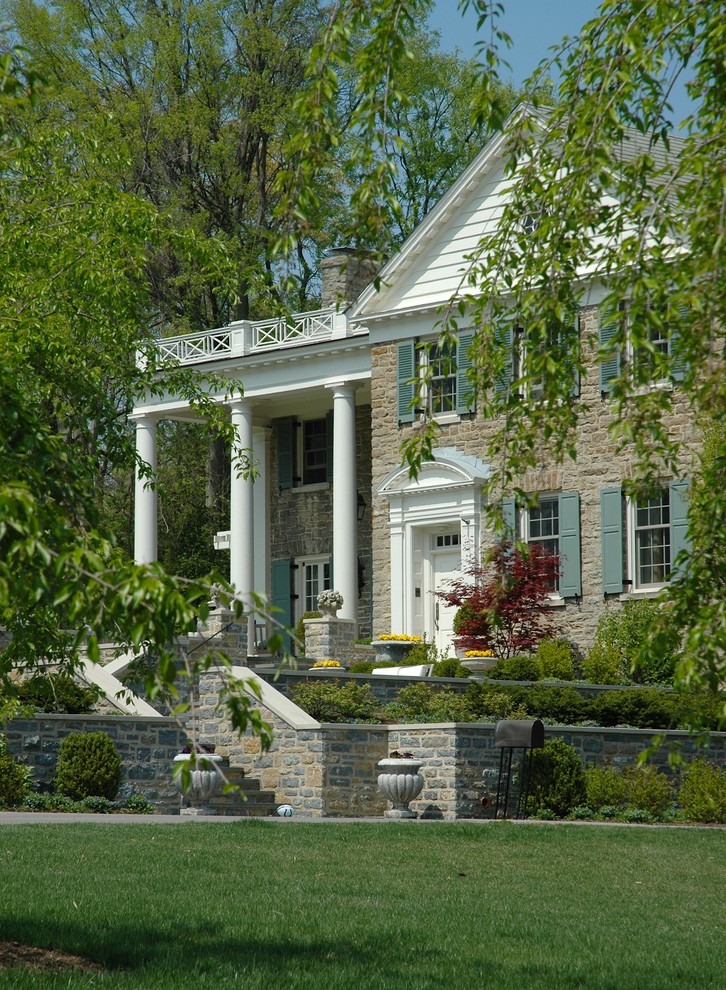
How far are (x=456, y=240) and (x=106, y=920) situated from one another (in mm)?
20491

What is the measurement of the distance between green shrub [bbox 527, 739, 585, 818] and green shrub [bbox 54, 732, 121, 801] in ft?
16.7

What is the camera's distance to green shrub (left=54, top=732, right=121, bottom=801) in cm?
1723

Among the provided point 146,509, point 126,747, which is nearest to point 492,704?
point 126,747

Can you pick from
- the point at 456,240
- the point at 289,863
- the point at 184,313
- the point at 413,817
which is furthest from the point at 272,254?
the point at 184,313

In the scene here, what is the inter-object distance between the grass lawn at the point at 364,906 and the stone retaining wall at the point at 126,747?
127 inches

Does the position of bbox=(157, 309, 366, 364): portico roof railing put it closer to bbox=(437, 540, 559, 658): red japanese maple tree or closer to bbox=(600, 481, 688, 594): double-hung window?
bbox=(437, 540, 559, 658): red japanese maple tree

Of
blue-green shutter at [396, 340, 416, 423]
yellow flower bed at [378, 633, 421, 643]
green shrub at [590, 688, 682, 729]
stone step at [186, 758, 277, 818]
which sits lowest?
stone step at [186, 758, 277, 818]

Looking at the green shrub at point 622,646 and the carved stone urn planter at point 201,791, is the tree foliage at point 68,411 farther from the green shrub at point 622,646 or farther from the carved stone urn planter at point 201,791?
the green shrub at point 622,646

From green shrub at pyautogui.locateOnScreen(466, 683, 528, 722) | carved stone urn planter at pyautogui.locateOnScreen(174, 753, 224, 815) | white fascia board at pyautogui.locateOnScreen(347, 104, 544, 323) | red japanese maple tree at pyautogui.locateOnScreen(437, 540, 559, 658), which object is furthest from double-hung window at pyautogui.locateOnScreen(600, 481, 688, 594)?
carved stone urn planter at pyautogui.locateOnScreen(174, 753, 224, 815)

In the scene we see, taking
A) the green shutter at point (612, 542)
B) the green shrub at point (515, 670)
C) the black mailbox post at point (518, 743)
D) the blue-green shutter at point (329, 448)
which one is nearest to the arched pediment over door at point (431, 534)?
the green shutter at point (612, 542)

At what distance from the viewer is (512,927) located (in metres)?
9.63

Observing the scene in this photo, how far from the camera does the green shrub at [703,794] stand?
17625 mm

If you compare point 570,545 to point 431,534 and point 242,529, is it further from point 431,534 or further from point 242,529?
point 242,529

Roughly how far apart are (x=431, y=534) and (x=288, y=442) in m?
6.10
